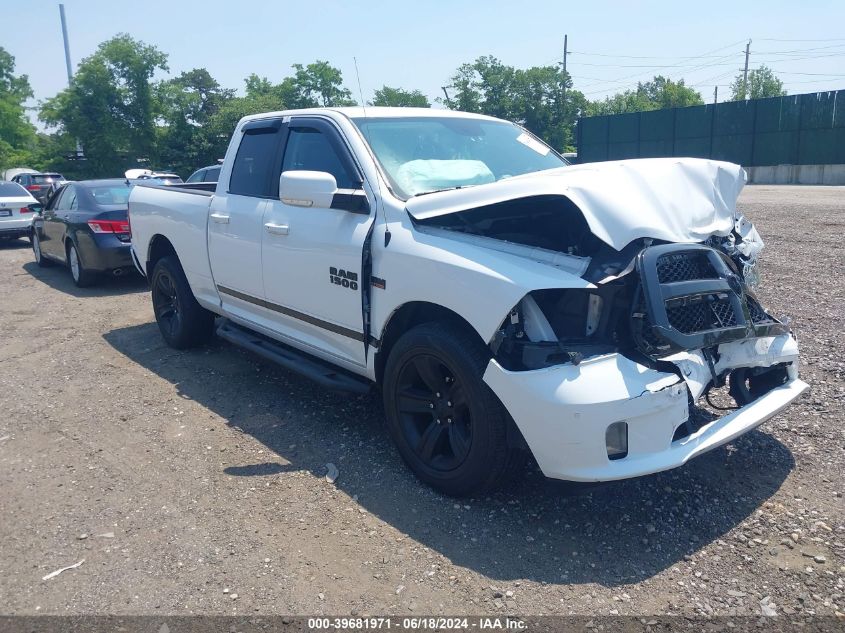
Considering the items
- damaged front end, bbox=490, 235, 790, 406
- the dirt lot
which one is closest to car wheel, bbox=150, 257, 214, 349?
the dirt lot

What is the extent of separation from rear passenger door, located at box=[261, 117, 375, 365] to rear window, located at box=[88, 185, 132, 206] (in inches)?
255

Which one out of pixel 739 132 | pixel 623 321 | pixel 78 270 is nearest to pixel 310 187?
pixel 623 321

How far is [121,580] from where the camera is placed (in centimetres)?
322

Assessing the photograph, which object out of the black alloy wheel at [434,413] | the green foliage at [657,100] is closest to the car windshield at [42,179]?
the black alloy wheel at [434,413]

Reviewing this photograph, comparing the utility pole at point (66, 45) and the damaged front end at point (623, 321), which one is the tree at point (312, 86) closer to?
the utility pole at point (66, 45)

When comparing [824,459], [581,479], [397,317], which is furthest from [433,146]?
[824,459]

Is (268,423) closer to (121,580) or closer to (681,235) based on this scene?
(121,580)

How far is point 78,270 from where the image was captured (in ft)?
33.6

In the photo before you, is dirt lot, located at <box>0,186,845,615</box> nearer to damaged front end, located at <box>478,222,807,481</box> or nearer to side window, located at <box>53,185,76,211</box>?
damaged front end, located at <box>478,222,807,481</box>

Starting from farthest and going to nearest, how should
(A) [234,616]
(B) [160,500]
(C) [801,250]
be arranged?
1. (C) [801,250]
2. (B) [160,500]
3. (A) [234,616]

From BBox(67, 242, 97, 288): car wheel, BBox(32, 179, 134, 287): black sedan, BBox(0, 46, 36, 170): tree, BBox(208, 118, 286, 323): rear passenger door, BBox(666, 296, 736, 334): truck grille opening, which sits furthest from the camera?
BBox(0, 46, 36, 170): tree

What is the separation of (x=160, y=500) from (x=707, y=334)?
3.01 m

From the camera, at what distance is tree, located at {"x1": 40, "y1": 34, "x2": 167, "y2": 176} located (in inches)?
1810

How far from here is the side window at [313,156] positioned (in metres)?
4.50
